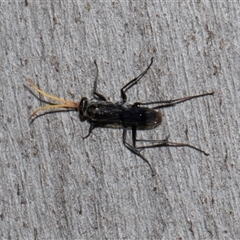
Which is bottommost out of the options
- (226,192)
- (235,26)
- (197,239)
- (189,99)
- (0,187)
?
(197,239)

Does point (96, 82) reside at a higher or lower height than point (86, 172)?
higher

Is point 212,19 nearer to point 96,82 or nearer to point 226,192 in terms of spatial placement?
point 96,82

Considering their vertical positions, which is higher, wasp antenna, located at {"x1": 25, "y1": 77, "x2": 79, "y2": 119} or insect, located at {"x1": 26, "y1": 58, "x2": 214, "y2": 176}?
wasp antenna, located at {"x1": 25, "y1": 77, "x2": 79, "y2": 119}

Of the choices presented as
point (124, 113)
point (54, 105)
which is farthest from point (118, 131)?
point (54, 105)

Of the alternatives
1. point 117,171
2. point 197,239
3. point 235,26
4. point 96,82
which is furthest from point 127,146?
point 235,26

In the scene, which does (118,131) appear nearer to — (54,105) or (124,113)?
(124,113)
